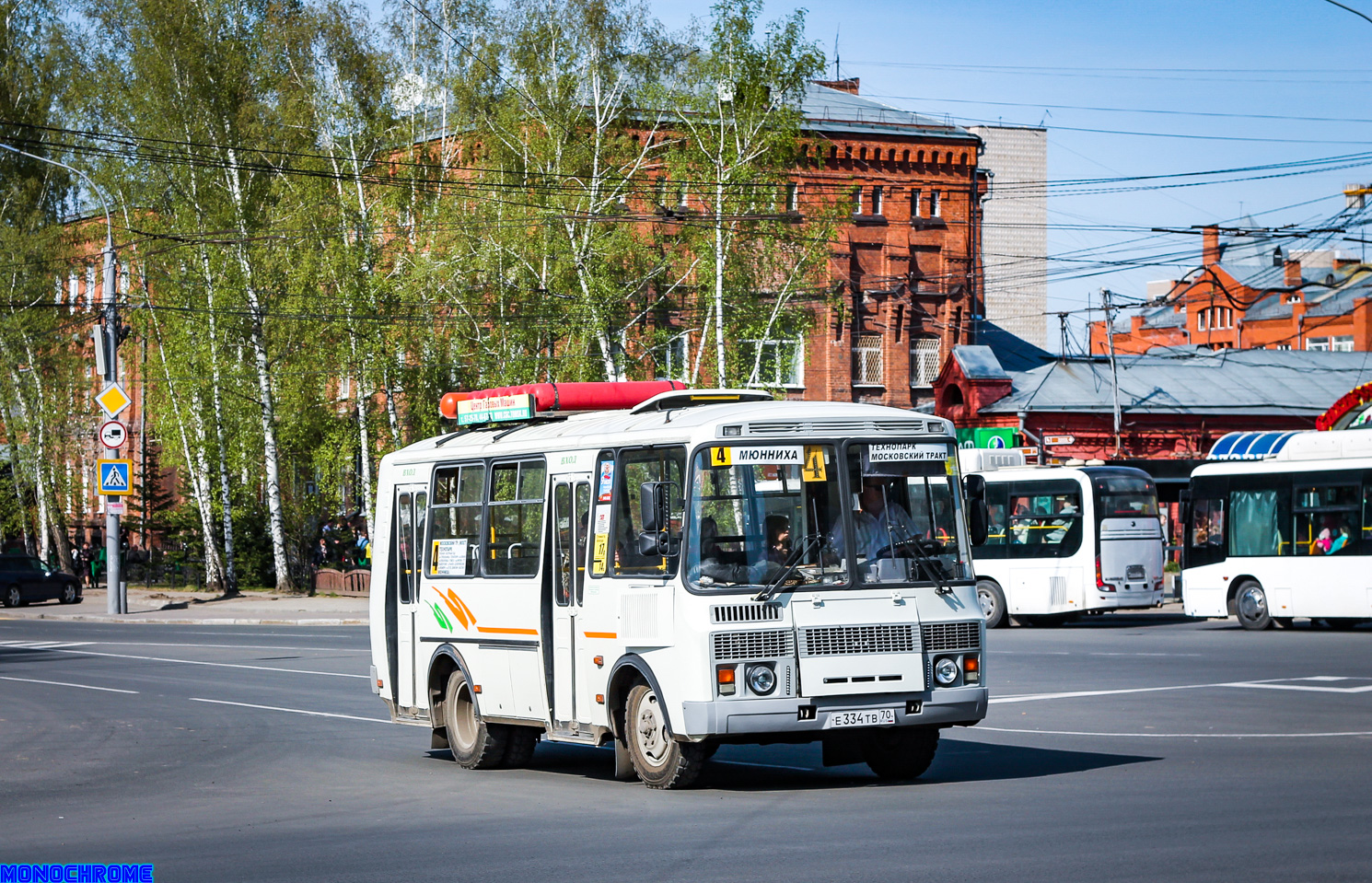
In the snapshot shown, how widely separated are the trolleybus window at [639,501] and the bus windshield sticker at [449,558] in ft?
7.43

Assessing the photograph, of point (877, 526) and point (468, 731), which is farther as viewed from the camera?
point (468, 731)

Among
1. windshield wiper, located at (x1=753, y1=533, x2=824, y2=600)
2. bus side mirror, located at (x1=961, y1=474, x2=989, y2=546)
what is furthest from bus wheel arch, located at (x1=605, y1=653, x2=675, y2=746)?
bus side mirror, located at (x1=961, y1=474, x2=989, y2=546)

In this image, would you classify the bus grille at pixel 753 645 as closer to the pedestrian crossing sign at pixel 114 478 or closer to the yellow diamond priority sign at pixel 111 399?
the pedestrian crossing sign at pixel 114 478

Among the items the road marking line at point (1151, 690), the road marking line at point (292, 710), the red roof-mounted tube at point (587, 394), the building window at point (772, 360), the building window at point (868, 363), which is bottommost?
the road marking line at point (292, 710)

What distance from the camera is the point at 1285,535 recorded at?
1145 inches

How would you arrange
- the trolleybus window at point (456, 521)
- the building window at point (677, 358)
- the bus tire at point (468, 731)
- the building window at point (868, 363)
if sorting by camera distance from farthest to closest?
1. the building window at point (868, 363)
2. the building window at point (677, 358)
3. the trolleybus window at point (456, 521)
4. the bus tire at point (468, 731)

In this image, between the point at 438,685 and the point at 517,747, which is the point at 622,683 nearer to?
the point at 517,747

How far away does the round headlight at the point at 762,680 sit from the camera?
10742mm

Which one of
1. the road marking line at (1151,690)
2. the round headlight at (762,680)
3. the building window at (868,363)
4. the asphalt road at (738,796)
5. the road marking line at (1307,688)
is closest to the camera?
the asphalt road at (738,796)

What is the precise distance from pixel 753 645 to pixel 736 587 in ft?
1.26

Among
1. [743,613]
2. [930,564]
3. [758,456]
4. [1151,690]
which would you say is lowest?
[1151,690]

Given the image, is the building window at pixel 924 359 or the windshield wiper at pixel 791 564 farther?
the building window at pixel 924 359

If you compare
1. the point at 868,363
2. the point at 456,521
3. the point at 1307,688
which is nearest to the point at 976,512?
the point at 456,521

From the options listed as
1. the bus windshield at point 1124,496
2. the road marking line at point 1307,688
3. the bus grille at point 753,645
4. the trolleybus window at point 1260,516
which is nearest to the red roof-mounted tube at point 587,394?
the bus grille at point 753,645
